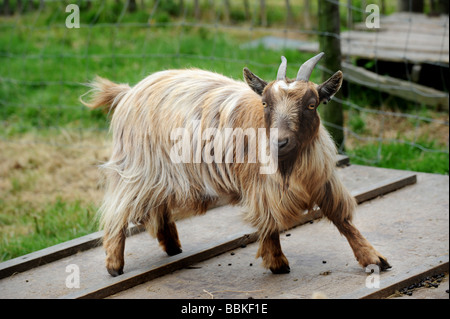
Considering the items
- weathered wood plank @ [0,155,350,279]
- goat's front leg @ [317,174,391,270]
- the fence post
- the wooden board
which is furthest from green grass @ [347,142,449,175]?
goat's front leg @ [317,174,391,270]

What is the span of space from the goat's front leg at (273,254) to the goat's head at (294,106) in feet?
2.07

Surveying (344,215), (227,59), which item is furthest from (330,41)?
(344,215)

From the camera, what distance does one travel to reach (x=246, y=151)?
409 centimetres

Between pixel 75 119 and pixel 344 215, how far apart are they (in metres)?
5.04

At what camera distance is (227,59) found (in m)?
7.86

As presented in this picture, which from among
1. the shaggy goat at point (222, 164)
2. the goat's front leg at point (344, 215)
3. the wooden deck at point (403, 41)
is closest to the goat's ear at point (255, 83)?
the shaggy goat at point (222, 164)

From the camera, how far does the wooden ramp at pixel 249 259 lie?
412cm

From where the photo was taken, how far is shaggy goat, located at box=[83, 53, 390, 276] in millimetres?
3824

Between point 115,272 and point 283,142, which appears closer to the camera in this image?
point 283,142

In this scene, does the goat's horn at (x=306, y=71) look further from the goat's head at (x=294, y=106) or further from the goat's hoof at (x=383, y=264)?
the goat's hoof at (x=383, y=264)

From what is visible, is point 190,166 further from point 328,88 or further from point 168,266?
point 328,88

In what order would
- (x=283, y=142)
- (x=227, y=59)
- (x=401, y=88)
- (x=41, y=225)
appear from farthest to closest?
1. (x=227, y=59)
2. (x=401, y=88)
3. (x=41, y=225)
4. (x=283, y=142)
